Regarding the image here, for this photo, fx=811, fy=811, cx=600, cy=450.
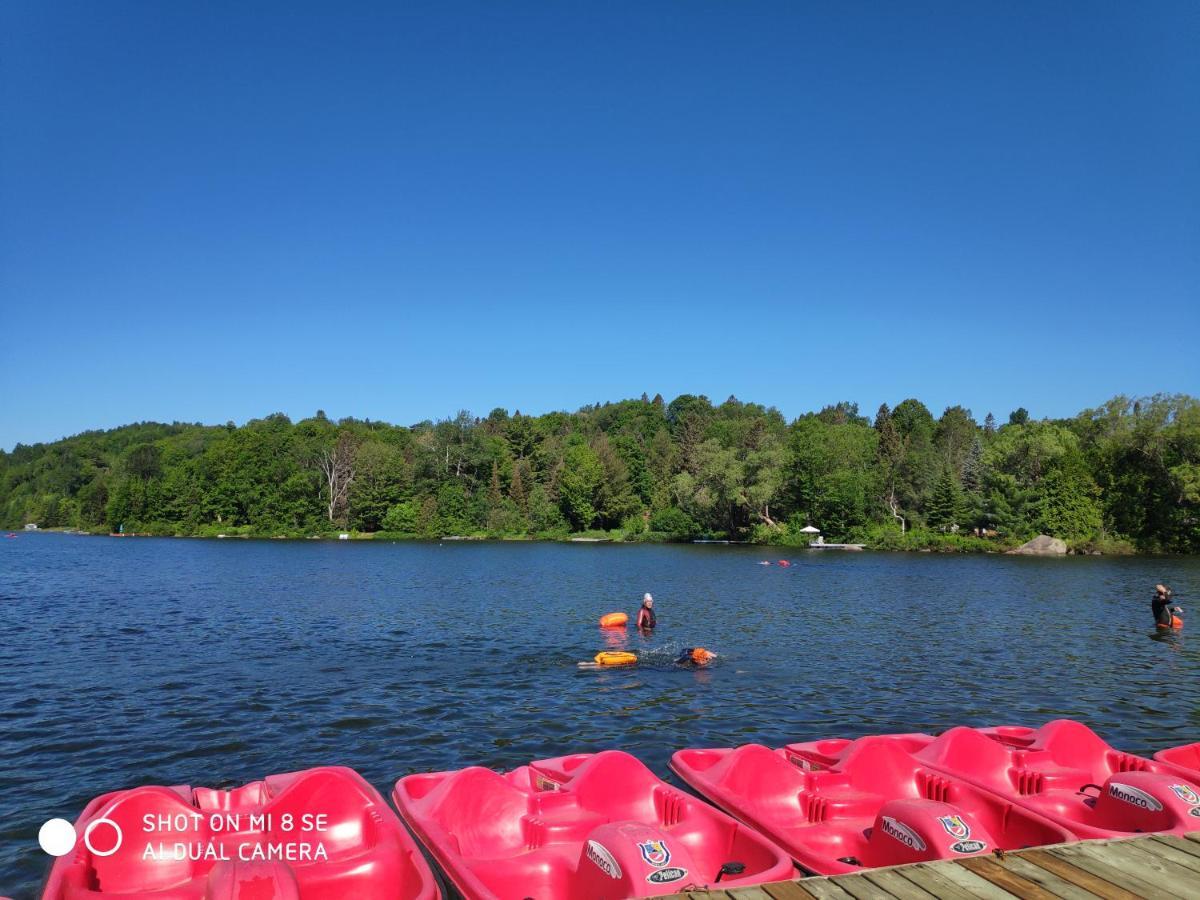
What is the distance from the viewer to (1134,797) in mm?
8258

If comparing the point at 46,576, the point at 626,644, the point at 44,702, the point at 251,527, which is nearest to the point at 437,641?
the point at 626,644

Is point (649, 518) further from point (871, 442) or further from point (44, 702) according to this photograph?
point (44, 702)

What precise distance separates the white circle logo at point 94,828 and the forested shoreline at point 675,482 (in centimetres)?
6890

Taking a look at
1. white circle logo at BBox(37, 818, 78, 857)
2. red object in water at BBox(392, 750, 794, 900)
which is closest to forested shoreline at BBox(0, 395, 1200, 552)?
red object in water at BBox(392, 750, 794, 900)

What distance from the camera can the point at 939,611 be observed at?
31516 mm

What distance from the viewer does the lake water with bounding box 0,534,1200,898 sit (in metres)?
13.1

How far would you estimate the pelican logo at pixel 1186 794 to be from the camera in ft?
25.7

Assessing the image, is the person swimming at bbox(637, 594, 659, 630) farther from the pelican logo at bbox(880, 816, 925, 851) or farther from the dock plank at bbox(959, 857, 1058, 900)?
the dock plank at bbox(959, 857, 1058, 900)

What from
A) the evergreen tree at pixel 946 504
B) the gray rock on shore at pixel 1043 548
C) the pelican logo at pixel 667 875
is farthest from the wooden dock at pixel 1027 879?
the evergreen tree at pixel 946 504

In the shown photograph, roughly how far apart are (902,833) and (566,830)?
3.36 m

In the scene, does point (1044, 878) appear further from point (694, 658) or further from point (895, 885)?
point (694, 658)

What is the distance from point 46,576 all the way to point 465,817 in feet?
147

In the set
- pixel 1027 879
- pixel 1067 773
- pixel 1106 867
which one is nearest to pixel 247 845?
pixel 1027 879

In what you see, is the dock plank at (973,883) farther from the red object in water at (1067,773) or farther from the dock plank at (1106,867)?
the red object in water at (1067,773)
